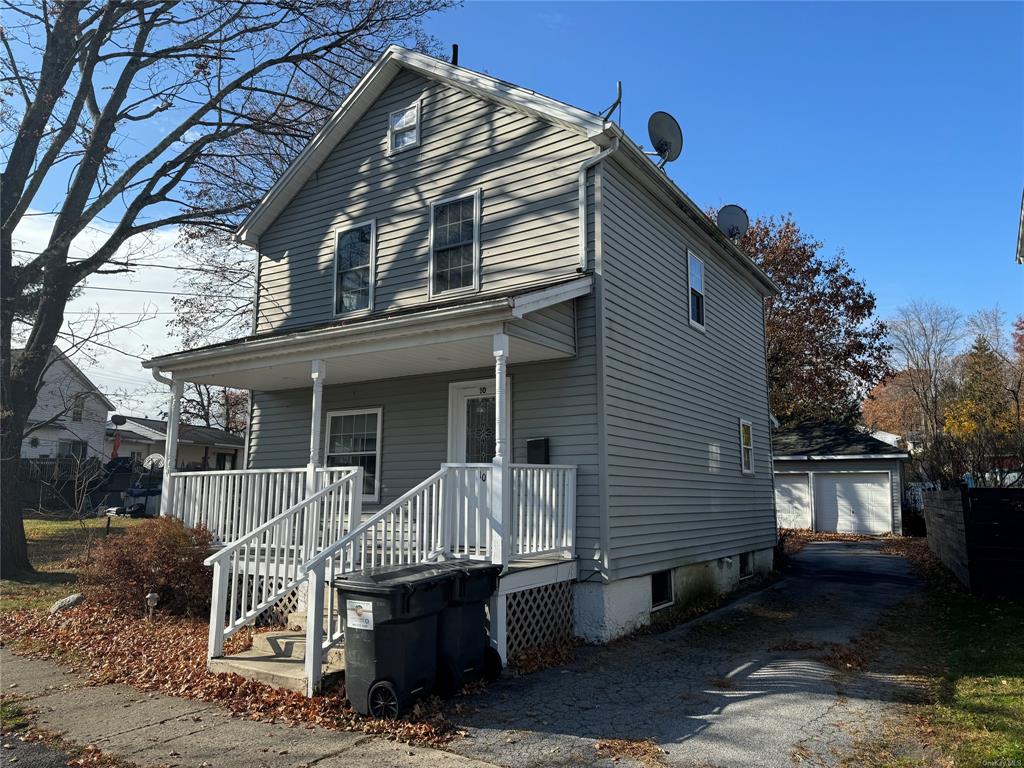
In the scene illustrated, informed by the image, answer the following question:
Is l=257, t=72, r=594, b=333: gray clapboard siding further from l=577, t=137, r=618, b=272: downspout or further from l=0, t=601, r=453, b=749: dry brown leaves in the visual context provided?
l=0, t=601, r=453, b=749: dry brown leaves

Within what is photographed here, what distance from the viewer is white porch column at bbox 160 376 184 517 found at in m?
10.4

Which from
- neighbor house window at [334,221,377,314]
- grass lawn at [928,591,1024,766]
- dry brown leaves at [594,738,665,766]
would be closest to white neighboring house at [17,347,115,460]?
neighbor house window at [334,221,377,314]

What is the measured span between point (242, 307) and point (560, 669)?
16847 mm

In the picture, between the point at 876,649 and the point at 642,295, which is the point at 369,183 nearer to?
the point at 642,295

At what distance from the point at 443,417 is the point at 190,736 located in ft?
18.2

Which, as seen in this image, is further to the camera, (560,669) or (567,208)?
(567,208)

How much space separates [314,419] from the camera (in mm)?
9648

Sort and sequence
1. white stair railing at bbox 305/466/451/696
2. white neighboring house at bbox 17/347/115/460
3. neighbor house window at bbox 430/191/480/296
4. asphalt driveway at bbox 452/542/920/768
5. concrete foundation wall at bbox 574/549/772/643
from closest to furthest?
asphalt driveway at bbox 452/542/920/768, white stair railing at bbox 305/466/451/696, concrete foundation wall at bbox 574/549/772/643, neighbor house window at bbox 430/191/480/296, white neighboring house at bbox 17/347/115/460

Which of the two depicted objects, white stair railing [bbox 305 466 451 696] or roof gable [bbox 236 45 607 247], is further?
roof gable [bbox 236 45 607 247]

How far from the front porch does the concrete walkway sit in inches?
36.0

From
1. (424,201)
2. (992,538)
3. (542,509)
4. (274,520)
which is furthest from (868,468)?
(274,520)

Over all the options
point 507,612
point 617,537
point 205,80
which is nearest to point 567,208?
point 617,537

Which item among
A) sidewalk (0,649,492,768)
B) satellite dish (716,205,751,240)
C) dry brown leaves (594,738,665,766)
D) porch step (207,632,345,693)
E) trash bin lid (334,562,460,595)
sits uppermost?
satellite dish (716,205,751,240)

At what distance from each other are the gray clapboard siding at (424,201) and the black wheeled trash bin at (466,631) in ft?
13.1
